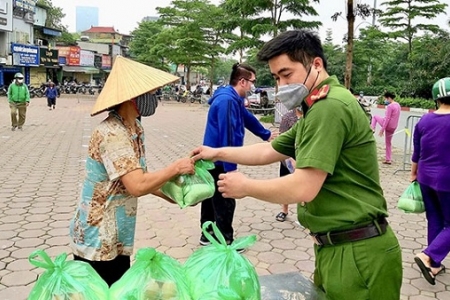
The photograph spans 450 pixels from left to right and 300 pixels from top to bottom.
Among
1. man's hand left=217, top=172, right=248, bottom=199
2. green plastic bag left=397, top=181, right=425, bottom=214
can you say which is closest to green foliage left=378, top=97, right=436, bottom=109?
green plastic bag left=397, top=181, right=425, bottom=214

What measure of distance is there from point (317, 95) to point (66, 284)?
42.1 inches

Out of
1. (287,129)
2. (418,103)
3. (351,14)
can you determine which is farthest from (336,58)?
(287,129)

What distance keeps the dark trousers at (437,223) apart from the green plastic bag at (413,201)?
0.13 ft

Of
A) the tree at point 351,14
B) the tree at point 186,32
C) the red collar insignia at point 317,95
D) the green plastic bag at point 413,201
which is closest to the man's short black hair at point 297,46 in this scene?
the red collar insignia at point 317,95

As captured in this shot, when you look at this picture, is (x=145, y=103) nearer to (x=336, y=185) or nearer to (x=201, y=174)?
(x=201, y=174)

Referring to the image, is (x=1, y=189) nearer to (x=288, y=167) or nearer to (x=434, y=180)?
(x=288, y=167)

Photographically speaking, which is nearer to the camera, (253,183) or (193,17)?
(253,183)

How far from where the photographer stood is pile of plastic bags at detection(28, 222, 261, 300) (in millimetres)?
1314

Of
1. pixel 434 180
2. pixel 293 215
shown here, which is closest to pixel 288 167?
pixel 293 215

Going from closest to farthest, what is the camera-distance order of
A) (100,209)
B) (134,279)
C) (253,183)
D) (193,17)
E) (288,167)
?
1. (134,279)
2. (253,183)
3. (100,209)
4. (288,167)
5. (193,17)

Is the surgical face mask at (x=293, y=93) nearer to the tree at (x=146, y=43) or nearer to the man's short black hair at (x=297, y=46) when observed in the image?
the man's short black hair at (x=297, y=46)

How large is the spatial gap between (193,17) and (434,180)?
26.9m

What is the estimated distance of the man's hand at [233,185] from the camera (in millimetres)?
1586

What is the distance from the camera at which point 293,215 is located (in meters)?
5.34
